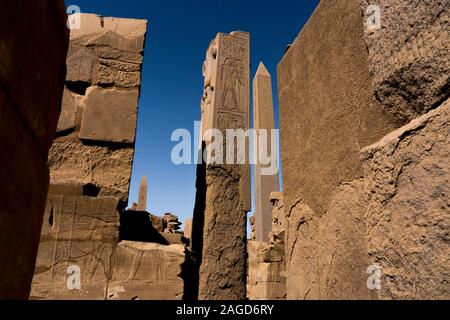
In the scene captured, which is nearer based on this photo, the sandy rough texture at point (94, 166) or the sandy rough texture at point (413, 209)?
the sandy rough texture at point (413, 209)

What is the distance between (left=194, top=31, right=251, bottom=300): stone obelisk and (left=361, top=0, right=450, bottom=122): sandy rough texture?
335 cm

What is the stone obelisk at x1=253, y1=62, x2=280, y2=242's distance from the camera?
908 centimetres

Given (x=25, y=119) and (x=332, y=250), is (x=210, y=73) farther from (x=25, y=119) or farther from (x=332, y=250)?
(x=25, y=119)

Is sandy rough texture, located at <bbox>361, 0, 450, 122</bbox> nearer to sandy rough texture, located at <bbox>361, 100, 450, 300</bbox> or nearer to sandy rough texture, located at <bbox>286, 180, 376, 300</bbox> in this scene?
sandy rough texture, located at <bbox>361, 100, 450, 300</bbox>

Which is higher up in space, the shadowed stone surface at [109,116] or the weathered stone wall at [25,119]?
the shadowed stone surface at [109,116]

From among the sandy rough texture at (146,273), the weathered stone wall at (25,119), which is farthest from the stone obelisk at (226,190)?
the weathered stone wall at (25,119)

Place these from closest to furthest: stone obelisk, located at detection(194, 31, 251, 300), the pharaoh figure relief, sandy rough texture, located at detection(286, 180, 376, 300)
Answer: sandy rough texture, located at detection(286, 180, 376, 300)
stone obelisk, located at detection(194, 31, 251, 300)
the pharaoh figure relief

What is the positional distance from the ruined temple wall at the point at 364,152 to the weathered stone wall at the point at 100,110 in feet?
3.88

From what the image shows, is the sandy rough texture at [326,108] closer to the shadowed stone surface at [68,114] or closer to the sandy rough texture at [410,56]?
the sandy rough texture at [410,56]

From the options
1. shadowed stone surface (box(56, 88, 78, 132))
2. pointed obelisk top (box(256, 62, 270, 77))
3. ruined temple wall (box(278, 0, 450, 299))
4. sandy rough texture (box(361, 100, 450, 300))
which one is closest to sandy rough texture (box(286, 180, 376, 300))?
ruined temple wall (box(278, 0, 450, 299))

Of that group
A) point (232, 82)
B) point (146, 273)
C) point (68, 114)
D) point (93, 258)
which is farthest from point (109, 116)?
point (232, 82)

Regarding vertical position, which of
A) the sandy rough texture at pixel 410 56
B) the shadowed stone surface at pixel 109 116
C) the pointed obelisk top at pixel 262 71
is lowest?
the sandy rough texture at pixel 410 56

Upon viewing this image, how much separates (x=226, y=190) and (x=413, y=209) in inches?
142

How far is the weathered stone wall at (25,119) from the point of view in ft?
2.28
